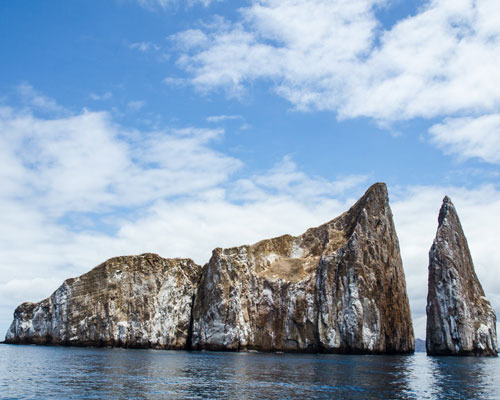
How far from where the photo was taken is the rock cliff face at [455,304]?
8588 cm

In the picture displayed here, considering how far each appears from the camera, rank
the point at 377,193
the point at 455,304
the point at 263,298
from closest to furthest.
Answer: the point at 455,304
the point at 263,298
the point at 377,193

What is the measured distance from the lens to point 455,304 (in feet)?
285

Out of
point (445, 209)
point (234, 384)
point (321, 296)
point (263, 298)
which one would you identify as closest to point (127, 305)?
point (263, 298)

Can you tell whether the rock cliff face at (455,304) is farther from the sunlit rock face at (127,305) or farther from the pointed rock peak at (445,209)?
the sunlit rock face at (127,305)

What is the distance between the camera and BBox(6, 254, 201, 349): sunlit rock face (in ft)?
328

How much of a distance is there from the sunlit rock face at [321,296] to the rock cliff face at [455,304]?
8203 mm

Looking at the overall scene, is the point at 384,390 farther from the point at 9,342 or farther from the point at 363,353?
the point at 9,342

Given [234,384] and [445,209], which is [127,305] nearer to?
[234,384]

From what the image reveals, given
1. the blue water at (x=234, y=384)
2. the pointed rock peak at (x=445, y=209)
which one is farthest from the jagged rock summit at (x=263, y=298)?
the blue water at (x=234, y=384)

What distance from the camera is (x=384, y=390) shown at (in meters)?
35.0

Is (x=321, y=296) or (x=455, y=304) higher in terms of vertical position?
(x=321, y=296)

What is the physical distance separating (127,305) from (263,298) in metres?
29.8

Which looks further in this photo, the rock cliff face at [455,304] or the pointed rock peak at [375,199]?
the pointed rock peak at [375,199]

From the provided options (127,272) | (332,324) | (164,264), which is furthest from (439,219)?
(127,272)
